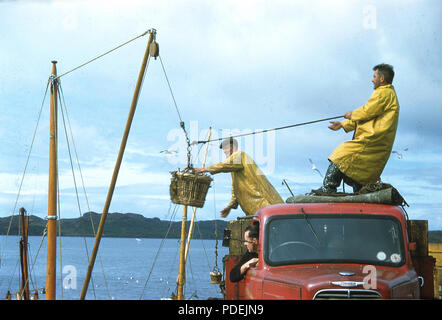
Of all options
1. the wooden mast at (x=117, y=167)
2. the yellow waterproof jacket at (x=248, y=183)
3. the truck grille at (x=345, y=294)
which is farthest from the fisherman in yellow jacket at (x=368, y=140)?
the wooden mast at (x=117, y=167)

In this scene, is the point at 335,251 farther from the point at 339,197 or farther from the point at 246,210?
the point at 246,210

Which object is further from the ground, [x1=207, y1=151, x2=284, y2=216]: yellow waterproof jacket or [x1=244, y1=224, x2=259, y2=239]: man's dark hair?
[x1=207, y1=151, x2=284, y2=216]: yellow waterproof jacket

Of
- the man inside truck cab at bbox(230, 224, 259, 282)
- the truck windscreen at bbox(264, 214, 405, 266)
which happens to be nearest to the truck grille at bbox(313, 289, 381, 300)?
the truck windscreen at bbox(264, 214, 405, 266)

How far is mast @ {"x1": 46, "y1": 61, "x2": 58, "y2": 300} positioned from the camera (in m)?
16.7

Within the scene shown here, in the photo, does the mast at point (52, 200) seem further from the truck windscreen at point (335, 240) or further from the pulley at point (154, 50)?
the truck windscreen at point (335, 240)

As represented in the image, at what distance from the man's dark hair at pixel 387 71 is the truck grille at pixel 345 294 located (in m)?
4.00

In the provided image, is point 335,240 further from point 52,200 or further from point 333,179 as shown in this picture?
point 52,200

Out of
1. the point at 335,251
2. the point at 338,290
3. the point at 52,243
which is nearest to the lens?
the point at 338,290

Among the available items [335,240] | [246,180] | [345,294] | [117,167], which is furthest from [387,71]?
[117,167]

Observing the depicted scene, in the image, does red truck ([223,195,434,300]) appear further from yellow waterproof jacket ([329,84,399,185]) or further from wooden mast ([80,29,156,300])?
wooden mast ([80,29,156,300])

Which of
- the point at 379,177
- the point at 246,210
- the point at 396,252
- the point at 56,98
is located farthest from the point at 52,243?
the point at 396,252

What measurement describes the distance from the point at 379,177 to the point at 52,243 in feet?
33.8

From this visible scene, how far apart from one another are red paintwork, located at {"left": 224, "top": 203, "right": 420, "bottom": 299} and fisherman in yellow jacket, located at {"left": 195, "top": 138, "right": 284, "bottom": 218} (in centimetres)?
275
